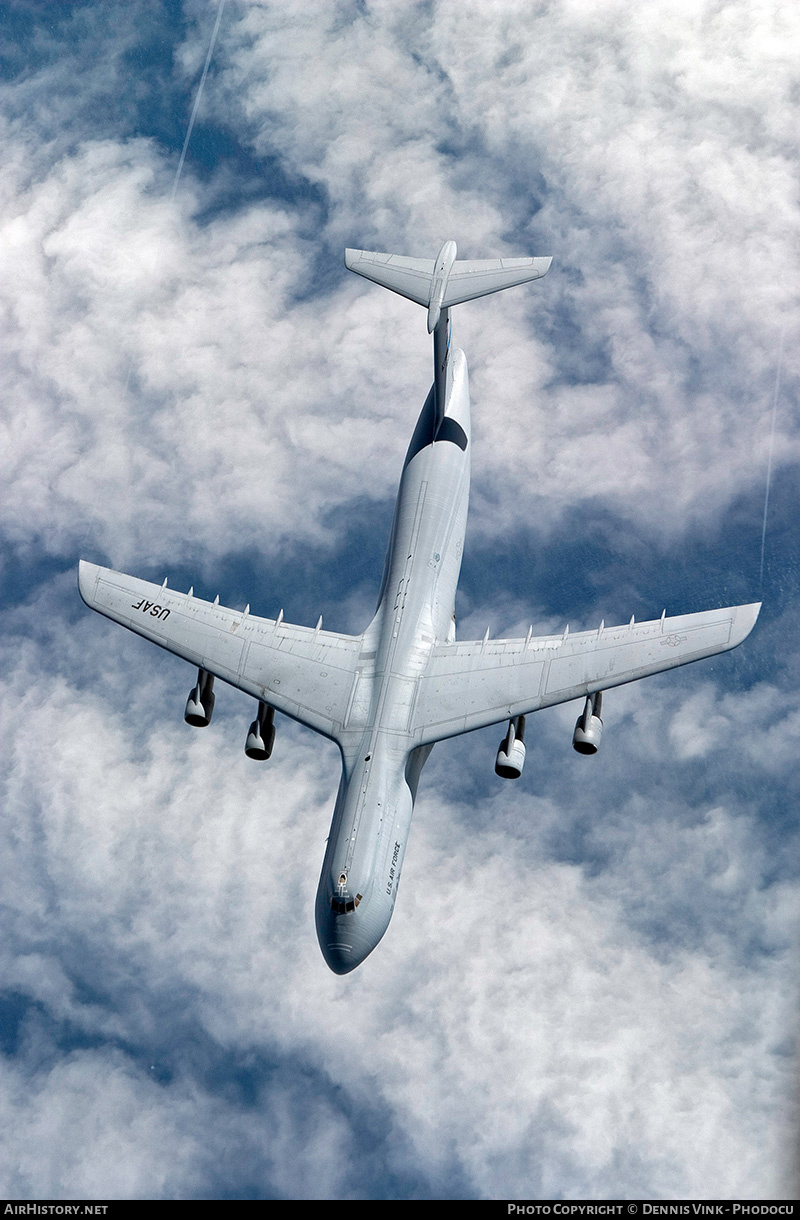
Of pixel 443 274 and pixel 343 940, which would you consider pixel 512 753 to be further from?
pixel 443 274

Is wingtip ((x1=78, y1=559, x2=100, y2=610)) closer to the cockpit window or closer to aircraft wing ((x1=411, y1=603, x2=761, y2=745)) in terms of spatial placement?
aircraft wing ((x1=411, y1=603, x2=761, y2=745))

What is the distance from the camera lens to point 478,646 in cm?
7131

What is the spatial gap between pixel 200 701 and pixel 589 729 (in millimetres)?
21166

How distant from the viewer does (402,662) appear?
6969 centimetres

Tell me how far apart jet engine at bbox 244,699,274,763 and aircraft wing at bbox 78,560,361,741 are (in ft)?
4.41

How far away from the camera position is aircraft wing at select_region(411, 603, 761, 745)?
68125 millimetres

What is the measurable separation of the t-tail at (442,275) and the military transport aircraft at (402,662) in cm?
13

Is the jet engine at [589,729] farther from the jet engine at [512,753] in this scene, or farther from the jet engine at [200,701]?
the jet engine at [200,701]

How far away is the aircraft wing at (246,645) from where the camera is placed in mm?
69688

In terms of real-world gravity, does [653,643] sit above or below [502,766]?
above

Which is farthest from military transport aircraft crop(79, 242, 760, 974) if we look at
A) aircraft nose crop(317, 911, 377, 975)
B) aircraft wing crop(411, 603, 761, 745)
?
aircraft nose crop(317, 911, 377, 975)

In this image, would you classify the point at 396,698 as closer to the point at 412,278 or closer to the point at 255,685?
the point at 255,685
